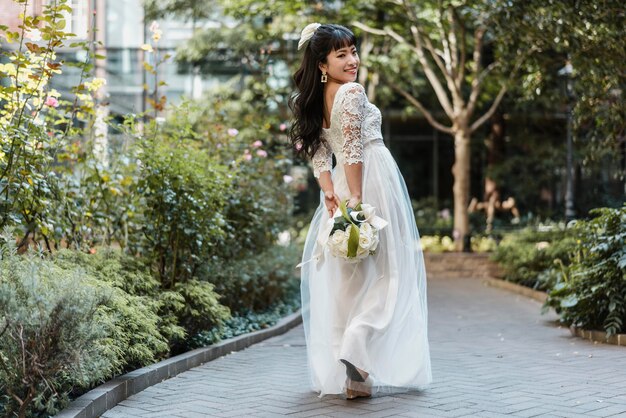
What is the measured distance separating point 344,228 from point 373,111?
803 mm

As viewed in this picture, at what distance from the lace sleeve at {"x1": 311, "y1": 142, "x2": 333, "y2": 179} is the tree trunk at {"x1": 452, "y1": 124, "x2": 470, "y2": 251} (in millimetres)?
13385

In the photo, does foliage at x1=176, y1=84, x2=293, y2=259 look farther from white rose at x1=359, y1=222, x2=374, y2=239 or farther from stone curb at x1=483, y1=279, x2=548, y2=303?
stone curb at x1=483, y1=279, x2=548, y2=303

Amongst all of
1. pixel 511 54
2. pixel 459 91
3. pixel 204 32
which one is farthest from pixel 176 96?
pixel 511 54

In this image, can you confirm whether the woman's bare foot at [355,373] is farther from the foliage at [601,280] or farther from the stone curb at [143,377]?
the foliage at [601,280]

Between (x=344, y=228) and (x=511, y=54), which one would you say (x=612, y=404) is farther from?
(x=511, y=54)

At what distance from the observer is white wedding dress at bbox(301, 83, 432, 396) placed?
539 centimetres

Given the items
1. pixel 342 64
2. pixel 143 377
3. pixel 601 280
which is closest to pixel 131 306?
pixel 143 377

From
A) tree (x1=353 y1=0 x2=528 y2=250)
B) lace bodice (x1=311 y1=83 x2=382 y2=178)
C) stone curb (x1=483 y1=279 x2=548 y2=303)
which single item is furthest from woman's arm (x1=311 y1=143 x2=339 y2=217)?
tree (x1=353 y1=0 x2=528 y2=250)

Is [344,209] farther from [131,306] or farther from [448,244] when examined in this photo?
[448,244]

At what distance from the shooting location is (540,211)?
24.1 meters

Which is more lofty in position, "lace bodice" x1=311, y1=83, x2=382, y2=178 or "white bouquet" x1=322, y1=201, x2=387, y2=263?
"lace bodice" x1=311, y1=83, x2=382, y2=178

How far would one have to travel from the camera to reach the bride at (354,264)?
5395 mm

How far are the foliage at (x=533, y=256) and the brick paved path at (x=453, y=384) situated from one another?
4.11 metres

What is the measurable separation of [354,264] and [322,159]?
0.69 metres
